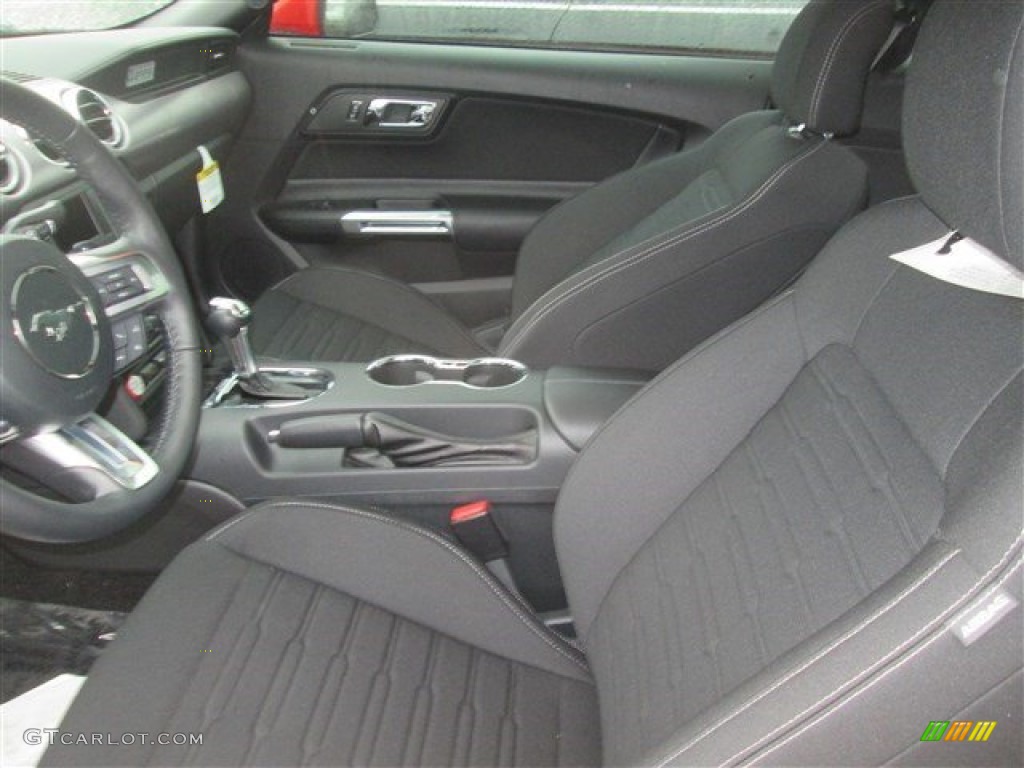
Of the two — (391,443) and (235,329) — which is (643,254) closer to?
(391,443)

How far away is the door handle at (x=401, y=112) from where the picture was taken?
197 centimetres

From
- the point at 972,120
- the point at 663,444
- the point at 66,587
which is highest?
the point at 972,120

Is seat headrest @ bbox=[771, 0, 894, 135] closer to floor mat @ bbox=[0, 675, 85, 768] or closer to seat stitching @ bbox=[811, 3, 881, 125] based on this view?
seat stitching @ bbox=[811, 3, 881, 125]

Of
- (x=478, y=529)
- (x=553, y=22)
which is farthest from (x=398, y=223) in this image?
(x=478, y=529)

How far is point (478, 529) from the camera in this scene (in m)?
1.12

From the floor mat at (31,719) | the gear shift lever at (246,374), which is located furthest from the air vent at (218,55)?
the floor mat at (31,719)

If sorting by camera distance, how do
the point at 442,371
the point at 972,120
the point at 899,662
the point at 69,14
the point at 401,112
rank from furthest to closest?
1. the point at 401,112
2. the point at 69,14
3. the point at 442,371
4. the point at 972,120
5. the point at 899,662

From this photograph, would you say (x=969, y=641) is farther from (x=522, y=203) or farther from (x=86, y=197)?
(x=522, y=203)

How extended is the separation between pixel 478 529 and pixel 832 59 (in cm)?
80

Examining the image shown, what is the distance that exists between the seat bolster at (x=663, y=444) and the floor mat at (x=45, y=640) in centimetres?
67

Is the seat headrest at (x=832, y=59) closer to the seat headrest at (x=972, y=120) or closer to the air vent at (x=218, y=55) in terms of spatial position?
the seat headrest at (x=972, y=120)

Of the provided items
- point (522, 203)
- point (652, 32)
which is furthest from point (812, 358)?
point (652, 32)

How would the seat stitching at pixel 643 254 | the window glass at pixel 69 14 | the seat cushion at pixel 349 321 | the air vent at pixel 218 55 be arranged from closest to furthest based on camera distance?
the seat stitching at pixel 643 254 < the window glass at pixel 69 14 < the seat cushion at pixel 349 321 < the air vent at pixel 218 55

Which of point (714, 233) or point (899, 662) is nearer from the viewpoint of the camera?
point (899, 662)
